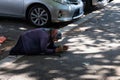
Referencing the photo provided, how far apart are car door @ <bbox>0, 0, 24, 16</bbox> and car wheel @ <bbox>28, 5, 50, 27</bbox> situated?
35cm

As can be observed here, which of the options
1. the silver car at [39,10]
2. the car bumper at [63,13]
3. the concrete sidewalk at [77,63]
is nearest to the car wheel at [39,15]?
the silver car at [39,10]

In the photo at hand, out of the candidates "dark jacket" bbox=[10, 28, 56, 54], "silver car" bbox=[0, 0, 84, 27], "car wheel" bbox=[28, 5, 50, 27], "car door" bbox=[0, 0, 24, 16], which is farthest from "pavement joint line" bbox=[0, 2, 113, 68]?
"car door" bbox=[0, 0, 24, 16]

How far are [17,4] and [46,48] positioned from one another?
359 centimetres

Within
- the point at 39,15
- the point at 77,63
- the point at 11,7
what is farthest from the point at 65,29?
the point at 77,63

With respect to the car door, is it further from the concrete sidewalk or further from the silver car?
the concrete sidewalk

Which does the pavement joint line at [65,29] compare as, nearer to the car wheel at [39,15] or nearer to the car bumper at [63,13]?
the car bumper at [63,13]

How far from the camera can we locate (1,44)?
7953 millimetres

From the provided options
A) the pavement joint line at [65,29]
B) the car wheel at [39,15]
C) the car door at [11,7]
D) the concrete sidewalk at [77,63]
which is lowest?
the concrete sidewalk at [77,63]

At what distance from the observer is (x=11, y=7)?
33.3 feet

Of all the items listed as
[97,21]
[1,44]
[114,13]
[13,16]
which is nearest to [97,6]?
[114,13]

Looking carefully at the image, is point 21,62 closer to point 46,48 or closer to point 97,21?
point 46,48

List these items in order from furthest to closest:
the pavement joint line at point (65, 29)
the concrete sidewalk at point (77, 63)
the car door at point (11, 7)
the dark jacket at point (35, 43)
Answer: the car door at point (11, 7)
the dark jacket at point (35, 43)
the pavement joint line at point (65, 29)
the concrete sidewalk at point (77, 63)

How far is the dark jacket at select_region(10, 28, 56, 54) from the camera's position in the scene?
6.76m

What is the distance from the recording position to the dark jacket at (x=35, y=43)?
6.76 m
